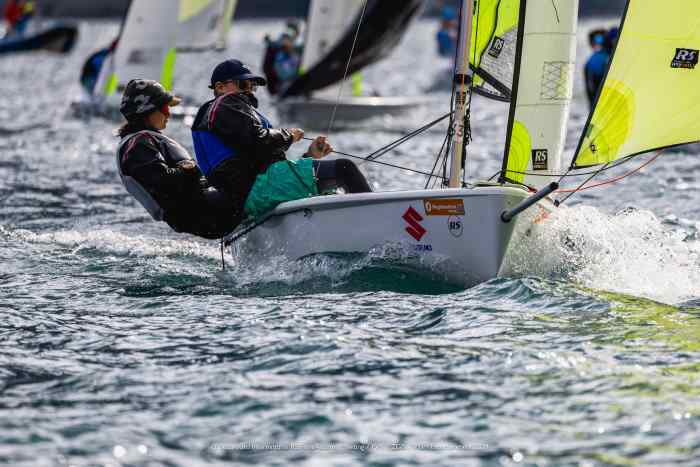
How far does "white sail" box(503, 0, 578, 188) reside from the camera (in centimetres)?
700

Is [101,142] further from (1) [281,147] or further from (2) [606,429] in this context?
(2) [606,429]

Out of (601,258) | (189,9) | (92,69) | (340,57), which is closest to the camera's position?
(601,258)

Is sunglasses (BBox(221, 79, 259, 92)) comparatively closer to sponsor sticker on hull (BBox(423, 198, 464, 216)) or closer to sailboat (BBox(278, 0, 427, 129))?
sponsor sticker on hull (BBox(423, 198, 464, 216))

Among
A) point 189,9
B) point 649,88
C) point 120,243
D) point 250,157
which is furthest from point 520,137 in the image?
point 189,9

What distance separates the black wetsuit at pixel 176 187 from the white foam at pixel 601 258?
1.89 meters

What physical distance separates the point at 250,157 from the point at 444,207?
144cm

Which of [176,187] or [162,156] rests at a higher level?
[162,156]

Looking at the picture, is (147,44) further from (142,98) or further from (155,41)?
(142,98)

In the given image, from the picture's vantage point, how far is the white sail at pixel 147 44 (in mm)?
16469

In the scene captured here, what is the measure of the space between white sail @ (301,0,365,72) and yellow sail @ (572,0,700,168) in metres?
11.8

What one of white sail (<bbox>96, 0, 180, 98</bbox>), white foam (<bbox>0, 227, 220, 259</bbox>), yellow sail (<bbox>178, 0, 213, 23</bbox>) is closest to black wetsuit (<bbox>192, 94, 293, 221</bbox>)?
white foam (<bbox>0, 227, 220, 259</bbox>)

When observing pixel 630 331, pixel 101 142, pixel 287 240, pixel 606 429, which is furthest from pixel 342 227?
pixel 101 142

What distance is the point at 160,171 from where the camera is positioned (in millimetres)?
6871

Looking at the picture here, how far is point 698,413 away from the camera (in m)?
4.39
